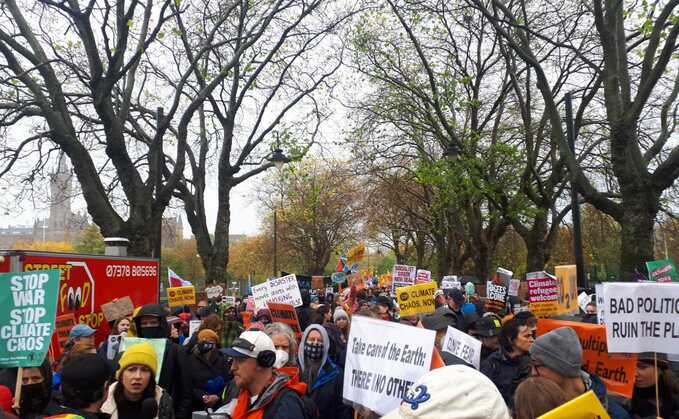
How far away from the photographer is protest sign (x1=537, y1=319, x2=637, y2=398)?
13.8 feet

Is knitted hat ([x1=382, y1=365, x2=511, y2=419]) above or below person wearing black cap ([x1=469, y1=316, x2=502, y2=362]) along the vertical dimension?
above

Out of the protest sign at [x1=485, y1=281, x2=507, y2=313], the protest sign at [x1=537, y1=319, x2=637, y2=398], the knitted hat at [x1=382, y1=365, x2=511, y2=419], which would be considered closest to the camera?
the knitted hat at [x1=382, y1=365, x2=511, y2=419]

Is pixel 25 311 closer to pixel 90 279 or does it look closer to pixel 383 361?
pixel 383 361

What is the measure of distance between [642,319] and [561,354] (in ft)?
3.46

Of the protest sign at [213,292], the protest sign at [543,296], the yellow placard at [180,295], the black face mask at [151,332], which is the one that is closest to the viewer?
the black face mask at [151,332]

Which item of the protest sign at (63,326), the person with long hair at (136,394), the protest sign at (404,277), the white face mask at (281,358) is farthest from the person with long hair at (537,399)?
the protest sign at (404,277)

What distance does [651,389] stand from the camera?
164 inches

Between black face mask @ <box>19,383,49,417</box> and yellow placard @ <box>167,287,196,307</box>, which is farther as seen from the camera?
yellow placard @ <box>167,287,196,307</box>

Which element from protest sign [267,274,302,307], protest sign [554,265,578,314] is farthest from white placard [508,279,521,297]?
protest sign [267,274,302,307]

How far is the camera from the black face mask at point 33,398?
3590 millimetres

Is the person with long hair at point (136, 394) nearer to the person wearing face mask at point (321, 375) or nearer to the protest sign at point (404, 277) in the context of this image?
the person wearing face mask at point (321, 375)

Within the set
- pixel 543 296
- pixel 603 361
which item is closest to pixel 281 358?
pixel 603 361

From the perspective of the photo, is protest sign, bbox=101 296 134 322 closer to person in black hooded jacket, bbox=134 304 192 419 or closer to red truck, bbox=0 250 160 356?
red truck, bbox=0 250 160 356

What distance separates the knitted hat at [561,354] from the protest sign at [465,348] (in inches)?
57.6
